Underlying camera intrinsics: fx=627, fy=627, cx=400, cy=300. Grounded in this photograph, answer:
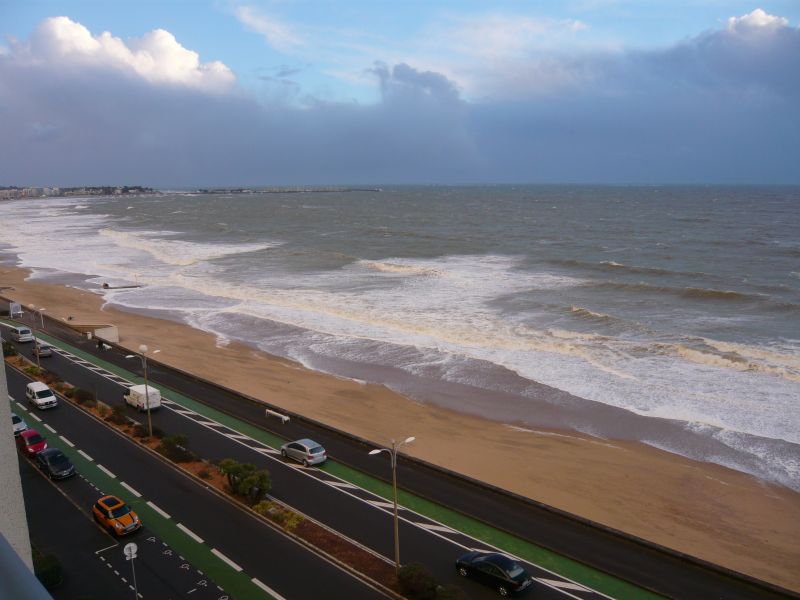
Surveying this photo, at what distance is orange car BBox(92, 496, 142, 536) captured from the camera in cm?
1772

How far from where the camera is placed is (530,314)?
47375 mm

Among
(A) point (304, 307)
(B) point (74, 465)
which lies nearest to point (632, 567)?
(B) point (74, 465)

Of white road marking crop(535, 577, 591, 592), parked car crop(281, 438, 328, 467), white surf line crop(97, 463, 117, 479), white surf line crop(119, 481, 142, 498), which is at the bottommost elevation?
white road marking crop(535, 577, 591, 592)

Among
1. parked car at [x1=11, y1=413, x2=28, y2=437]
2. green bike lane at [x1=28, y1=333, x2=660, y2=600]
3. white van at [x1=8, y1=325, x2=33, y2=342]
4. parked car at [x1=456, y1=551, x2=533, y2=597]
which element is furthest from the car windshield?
white van at [x1=8, y1=325, x2=33, y2=342]

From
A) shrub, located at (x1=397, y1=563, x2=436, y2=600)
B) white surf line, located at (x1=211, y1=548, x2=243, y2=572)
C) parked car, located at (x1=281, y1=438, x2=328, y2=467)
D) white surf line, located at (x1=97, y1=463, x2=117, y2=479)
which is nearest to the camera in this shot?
shrub, located at (x1=397, y1=563, x2=436, y2=600)

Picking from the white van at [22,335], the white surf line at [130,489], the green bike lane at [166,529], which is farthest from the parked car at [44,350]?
the white surf line at [130,489]

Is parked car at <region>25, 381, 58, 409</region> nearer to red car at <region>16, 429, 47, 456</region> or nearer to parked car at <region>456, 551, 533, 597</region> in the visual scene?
red car at <region>16, 429, 47, 456</region>

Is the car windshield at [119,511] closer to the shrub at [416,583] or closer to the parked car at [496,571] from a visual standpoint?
the shrub at [416,583]

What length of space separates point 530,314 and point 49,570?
123ft

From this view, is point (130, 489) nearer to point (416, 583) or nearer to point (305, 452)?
point (305, 452)

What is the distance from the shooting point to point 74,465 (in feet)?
73.7

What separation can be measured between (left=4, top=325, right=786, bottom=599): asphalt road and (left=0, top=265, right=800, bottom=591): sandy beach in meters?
1.64

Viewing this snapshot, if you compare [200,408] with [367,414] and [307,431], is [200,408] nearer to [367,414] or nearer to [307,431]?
[307,431]

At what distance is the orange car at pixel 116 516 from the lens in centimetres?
1772
